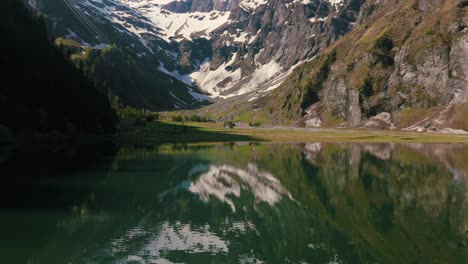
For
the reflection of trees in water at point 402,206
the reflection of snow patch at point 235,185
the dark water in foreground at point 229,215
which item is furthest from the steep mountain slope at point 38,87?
the reflection of trees in water at point 402,206

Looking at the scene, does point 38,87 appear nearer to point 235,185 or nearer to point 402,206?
point 235,185

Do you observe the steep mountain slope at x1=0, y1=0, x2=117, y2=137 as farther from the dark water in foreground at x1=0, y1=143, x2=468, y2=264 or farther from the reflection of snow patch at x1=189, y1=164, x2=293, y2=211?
the reflection of snow patch at x1=189, y1=164, x2=293, y2=211

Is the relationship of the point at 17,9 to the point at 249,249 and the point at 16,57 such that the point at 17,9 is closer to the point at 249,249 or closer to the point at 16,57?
the point at 16,57

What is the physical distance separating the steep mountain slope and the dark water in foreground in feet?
138

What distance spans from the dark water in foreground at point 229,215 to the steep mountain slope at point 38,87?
138 ft

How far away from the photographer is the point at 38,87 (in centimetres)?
13988

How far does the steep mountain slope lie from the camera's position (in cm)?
12578

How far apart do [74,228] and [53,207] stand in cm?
891

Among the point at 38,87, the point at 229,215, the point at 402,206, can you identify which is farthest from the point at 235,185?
the point at 38,87

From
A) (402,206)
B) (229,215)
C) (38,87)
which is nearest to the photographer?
(229,215)

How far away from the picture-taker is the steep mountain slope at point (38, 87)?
12578 centimetres

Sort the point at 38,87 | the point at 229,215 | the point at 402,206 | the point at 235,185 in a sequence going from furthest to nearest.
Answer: the point at 38,87
the point at 235,185
the point at 402,206
the point at 229,215

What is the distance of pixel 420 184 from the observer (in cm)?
7119

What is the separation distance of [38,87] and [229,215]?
113m
